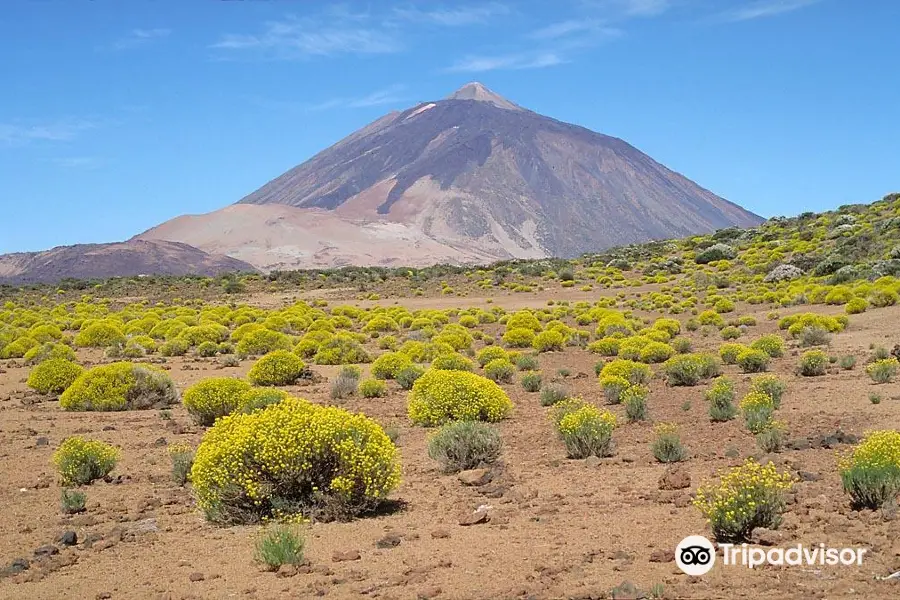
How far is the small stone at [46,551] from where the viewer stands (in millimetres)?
7614

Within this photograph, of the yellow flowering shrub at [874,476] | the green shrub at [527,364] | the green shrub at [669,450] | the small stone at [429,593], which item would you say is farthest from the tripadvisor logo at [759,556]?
the green shrub at [527,364]

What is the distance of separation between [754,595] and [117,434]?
36.3 ft

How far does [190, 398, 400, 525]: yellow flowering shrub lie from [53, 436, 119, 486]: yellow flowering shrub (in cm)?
281

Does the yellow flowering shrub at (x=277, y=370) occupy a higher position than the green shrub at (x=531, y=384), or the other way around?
the yellow flowering shrub at (x=277, y=370)

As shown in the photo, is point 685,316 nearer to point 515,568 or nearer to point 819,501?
point 819,501

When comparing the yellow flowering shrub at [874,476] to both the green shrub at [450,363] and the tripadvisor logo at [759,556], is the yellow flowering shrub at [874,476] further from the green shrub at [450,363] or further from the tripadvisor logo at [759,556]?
the green shrub at [450,363]

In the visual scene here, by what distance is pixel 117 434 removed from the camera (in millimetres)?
13812

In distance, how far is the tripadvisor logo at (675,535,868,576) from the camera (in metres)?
6.05

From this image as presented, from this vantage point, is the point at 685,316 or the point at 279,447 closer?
the point at 279,447

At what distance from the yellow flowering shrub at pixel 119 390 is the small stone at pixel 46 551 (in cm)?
888

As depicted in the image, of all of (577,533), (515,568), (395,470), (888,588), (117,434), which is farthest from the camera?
(117,434)

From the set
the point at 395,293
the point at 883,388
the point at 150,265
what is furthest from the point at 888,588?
the point at 150,265

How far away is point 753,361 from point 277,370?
1042 centimetres

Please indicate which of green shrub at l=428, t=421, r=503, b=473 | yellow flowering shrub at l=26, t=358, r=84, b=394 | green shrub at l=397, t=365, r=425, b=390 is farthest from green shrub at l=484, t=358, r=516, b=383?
yellow flowering shrub at l=26, t=358, r=84, b=394
